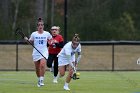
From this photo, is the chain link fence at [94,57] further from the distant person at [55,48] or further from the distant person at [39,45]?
the distant person at [39,45]

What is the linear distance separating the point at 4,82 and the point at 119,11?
94.1 ft

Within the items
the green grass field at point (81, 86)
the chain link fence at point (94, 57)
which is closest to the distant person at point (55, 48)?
the green grass field at point (81, 86)

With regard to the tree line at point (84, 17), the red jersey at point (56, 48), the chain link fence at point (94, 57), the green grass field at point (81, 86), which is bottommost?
the green grass field at point (81, 86)

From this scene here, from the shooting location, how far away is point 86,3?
165ft

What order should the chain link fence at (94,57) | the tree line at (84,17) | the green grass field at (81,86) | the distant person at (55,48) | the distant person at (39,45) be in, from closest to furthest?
the green grass field at (81,86) < the distant person at (39,45) < the distant person at (55,48) < the chain link fence at (94,57) < the tree line at (84,17)

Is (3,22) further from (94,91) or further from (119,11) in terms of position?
(94,91)

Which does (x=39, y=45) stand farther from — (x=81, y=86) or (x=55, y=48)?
(x=55, y=48)

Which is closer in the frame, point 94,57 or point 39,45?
point 39,45

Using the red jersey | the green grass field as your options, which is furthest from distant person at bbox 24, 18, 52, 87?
the red jersey

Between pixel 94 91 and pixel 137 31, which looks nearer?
pixel 94 91

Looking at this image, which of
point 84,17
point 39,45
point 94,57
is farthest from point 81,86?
point 84,17

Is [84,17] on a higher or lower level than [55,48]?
higher

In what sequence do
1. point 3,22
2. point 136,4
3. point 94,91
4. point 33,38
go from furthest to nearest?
point 136,4 < point 3,22 < point 33,38 < point 94,91

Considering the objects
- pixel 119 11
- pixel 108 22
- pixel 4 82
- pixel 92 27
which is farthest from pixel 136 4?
pixel 4 82
